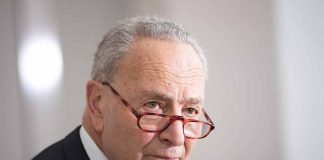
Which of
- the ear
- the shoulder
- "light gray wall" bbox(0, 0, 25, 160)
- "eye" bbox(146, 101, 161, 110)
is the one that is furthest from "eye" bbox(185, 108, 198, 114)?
"light gray wall" bbox(0, 0, 25, 160)

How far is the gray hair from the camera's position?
1.22m

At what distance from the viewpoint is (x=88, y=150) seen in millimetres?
1272

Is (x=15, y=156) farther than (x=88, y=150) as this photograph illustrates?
Yes

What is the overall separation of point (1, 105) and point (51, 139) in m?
0.30

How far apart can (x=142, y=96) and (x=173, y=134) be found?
152mm

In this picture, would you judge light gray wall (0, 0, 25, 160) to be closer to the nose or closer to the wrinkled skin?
the wrinkled skin

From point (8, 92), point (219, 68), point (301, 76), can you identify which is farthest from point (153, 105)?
point (301, 76)

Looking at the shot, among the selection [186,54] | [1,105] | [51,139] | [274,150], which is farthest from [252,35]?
[1,105]

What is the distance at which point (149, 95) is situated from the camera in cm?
119

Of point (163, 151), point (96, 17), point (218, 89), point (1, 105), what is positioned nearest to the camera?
point (163, 151)

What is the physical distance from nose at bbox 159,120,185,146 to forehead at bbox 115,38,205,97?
0.40 feet

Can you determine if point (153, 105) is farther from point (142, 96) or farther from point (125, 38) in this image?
point (125, 38)

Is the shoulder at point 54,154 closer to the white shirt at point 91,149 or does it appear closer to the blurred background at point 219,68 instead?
the white shirt at point 91,149

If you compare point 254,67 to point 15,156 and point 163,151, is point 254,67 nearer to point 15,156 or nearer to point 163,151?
point 163,151
